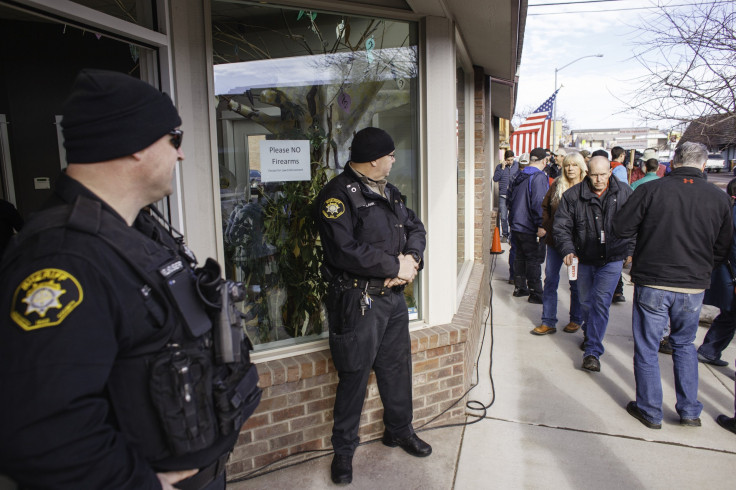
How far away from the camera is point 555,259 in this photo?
5344 millimetres

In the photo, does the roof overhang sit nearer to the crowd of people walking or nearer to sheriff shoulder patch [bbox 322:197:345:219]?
the crowd of people walking

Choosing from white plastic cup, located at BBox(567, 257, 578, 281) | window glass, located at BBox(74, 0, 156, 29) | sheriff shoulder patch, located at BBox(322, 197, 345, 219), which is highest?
window glass, located at BBox(74, 0, 156, 29)

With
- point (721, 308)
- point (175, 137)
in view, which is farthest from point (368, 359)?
point (721, 308)

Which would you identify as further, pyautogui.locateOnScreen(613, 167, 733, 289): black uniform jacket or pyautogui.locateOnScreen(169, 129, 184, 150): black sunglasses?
pyautogui.locateOnScreen(613, 167, 733, 289): black uniform jacket

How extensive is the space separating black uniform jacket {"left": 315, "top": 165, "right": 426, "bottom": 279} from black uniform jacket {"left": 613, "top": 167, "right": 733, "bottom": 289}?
1830mm

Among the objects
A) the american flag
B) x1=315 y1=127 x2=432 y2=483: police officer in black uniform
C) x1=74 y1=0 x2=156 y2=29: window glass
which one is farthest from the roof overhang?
the american flag

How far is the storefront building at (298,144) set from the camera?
107 inches

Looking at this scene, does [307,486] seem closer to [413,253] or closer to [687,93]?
[413,253]

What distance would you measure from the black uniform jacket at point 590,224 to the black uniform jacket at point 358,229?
2306 mm

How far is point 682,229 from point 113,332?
354 cm

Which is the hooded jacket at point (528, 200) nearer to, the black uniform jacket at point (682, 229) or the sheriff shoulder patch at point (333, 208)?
the black uniform jacket at point (682, 229)

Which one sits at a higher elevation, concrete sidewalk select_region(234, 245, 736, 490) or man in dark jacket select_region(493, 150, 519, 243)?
man in dark jacket select_region(493, 150, 519, 243)

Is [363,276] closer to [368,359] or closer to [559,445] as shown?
[368,359]

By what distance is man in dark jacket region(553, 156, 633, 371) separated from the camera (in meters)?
4.44
